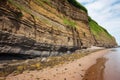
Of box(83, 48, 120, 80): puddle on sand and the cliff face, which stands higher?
the cliff face

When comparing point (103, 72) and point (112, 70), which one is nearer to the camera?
point (103, 72)

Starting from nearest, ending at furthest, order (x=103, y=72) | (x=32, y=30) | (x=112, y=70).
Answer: (x=103, y=72) → (x=112, y=70) → (x=32, y=30)

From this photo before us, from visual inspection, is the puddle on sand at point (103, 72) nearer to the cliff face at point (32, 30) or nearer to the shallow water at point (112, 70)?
the shallow water at point (112, 70)

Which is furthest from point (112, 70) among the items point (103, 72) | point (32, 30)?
point (32, 30)

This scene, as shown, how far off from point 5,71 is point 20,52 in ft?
12.4

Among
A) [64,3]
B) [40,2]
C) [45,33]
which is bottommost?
[45,33]

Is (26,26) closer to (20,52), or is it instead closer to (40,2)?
(20,52)

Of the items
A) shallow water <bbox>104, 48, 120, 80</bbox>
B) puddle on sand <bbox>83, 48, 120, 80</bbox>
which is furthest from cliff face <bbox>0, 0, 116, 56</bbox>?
shallow water <bbox>104, 48, 120, 80</bbox>

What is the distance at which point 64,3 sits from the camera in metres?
34.6

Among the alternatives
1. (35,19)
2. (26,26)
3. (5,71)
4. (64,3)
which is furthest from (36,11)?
(64,3)

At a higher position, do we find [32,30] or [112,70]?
[32,30]

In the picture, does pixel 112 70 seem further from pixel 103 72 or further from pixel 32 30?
pixel 32 30

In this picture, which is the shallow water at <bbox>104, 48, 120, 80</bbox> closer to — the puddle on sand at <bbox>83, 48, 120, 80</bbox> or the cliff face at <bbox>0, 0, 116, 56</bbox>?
the puddle on sand at <bbox>83, 48, 120, 80</bbox>

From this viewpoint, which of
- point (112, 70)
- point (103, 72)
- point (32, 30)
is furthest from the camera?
point (32, 30)
